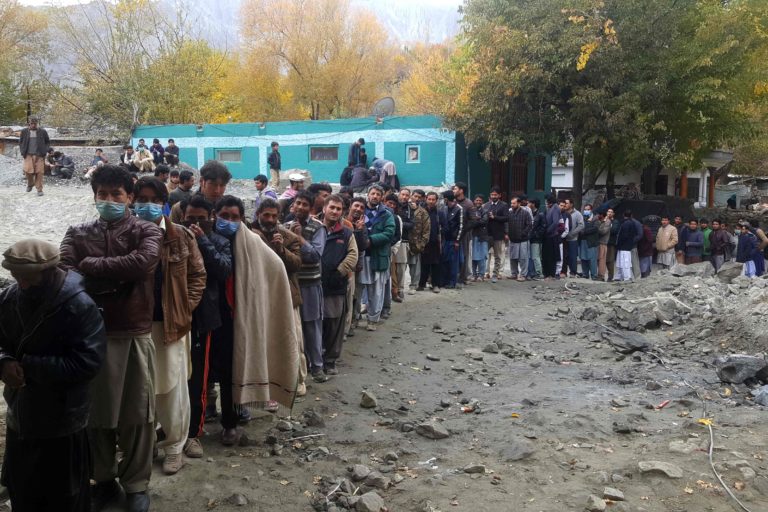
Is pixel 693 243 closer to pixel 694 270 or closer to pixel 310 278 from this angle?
pixel 694 270

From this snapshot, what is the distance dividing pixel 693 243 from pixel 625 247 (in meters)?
1.98

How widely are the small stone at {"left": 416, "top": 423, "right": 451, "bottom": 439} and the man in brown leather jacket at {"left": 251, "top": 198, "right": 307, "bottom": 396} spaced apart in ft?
3.32

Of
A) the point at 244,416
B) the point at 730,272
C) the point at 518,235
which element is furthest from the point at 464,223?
the point at 244,416

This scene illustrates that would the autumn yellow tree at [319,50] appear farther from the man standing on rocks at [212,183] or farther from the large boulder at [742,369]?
the man standing on rocks at [212,183]

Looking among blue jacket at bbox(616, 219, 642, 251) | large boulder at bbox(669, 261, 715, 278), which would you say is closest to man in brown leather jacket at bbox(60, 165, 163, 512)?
large boulder at bbox(669, 261, 715, 278)

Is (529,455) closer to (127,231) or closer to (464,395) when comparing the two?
(464,395)

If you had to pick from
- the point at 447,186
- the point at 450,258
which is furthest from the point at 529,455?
the point at 447,186

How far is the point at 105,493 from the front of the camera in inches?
148

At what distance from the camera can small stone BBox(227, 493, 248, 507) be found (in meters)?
3.95

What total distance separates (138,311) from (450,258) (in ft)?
29.6

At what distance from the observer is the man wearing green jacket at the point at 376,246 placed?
28.5 ft

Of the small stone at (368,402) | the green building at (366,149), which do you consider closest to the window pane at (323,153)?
the green building at (366,149)

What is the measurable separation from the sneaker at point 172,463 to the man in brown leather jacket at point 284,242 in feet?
3.93

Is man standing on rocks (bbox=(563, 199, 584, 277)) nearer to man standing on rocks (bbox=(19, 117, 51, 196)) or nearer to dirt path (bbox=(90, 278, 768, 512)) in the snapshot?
dirt path (bbox=(90, 278, 768, 512))
